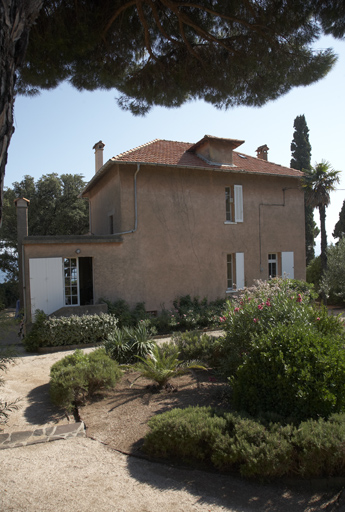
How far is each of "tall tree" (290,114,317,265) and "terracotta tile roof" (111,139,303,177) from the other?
1109 cm

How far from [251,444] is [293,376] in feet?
2.93

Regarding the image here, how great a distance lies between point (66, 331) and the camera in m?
10.6

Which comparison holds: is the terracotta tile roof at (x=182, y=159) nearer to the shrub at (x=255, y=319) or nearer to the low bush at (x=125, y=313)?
the low bush at (x=125, y=313)

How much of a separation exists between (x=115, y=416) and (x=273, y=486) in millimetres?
2361

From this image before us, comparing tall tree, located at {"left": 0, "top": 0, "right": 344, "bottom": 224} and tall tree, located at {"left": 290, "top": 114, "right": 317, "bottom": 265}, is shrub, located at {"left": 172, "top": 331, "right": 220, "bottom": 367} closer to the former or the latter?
tall tree, located at {"left": 0, "top": 0, "right": 344, "bottom": 224}

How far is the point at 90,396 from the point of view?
19.3ft

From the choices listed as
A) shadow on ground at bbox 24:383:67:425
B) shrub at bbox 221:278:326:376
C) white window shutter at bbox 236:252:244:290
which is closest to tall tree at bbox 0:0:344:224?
shrub at bbox 221:278:326:376

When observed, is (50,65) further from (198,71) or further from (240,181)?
(240,181)

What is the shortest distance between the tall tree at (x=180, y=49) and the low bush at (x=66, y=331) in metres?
5.96

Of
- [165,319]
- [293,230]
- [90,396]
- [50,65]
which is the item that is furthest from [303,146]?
[90,396]

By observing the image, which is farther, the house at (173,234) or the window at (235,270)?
the window at (235,270)

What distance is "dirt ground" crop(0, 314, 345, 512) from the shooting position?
322 centimetres

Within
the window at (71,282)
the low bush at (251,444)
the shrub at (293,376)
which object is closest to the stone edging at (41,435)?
the low bush at (251,444)

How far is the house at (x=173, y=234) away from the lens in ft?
39.5
